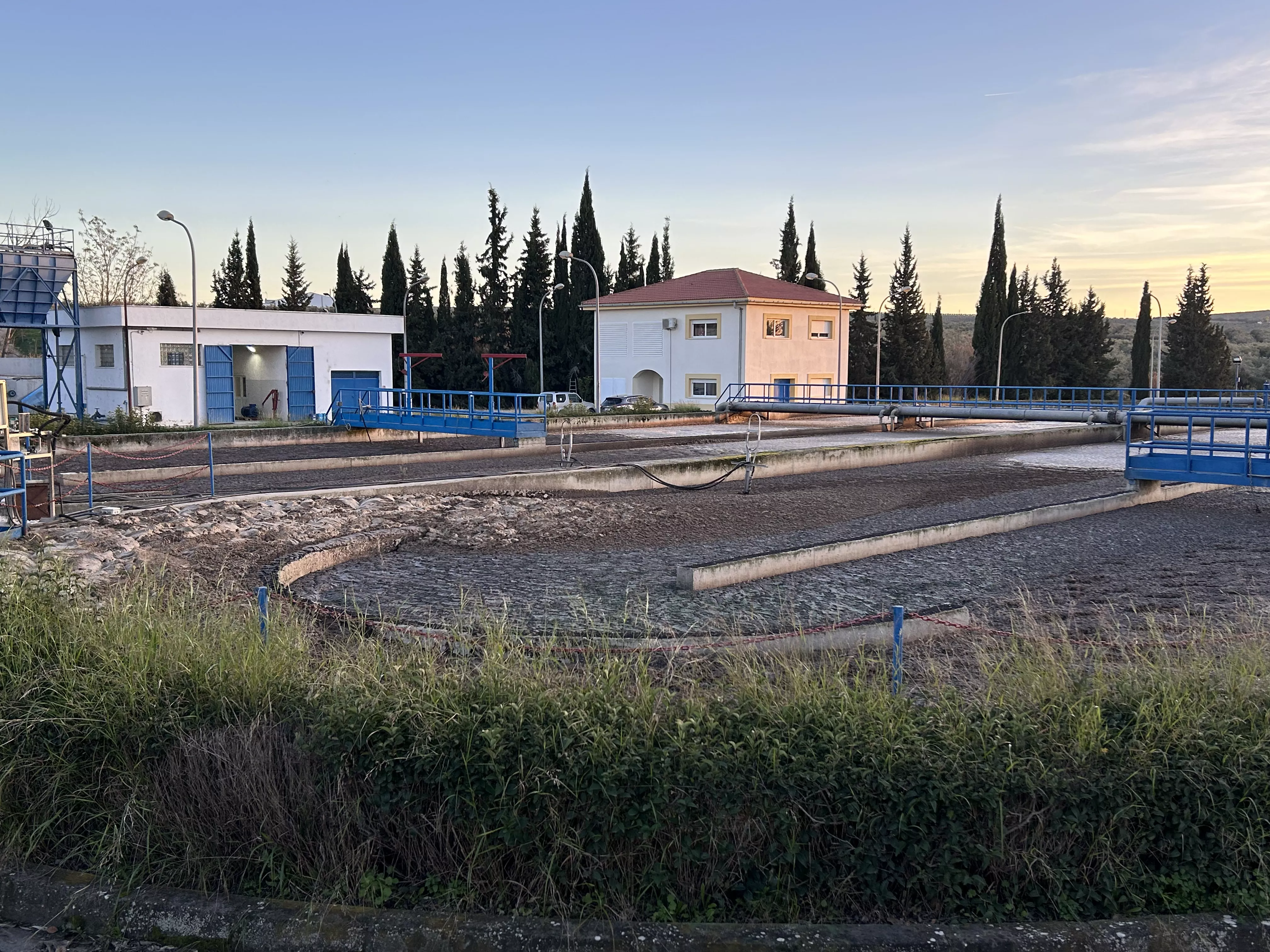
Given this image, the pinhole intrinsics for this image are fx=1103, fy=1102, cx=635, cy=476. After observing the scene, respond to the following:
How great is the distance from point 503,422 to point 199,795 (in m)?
22.7

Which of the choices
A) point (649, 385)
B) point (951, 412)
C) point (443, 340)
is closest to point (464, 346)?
point (443, 340)

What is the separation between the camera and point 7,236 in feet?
112

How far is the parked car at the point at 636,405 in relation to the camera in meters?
41.9

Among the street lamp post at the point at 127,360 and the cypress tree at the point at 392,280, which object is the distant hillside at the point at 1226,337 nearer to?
the cypress tree at the point at 392,280

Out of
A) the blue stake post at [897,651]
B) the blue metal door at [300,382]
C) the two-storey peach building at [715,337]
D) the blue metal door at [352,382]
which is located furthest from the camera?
the two-storey peach building at [715,337]

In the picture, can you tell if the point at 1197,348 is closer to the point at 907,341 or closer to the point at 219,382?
the point at 907,341

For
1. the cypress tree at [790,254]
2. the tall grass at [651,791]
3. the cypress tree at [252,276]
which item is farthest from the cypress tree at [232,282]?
the tall grass at [651,791]

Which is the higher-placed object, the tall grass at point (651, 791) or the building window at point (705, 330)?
the building window at point (705, 330)

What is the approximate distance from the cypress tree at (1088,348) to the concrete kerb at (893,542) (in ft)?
185

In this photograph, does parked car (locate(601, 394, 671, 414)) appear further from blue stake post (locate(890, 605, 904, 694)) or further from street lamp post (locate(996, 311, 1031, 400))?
blue stake post (locate(890, 605, 904, 694))

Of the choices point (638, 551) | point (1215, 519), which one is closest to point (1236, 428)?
point (1215, 519)

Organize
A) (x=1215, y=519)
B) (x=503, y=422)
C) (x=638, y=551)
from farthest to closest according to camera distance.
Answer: (x=503, y=422) < (x=1215, y=519) < (x=638, y=551)

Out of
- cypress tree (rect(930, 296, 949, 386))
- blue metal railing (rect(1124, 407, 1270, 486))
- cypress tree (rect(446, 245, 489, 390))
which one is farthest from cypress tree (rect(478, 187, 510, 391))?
blue metal railing (rect(1124, 407, 1270, 486))

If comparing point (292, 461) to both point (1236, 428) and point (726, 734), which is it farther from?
point (1236, 428)
